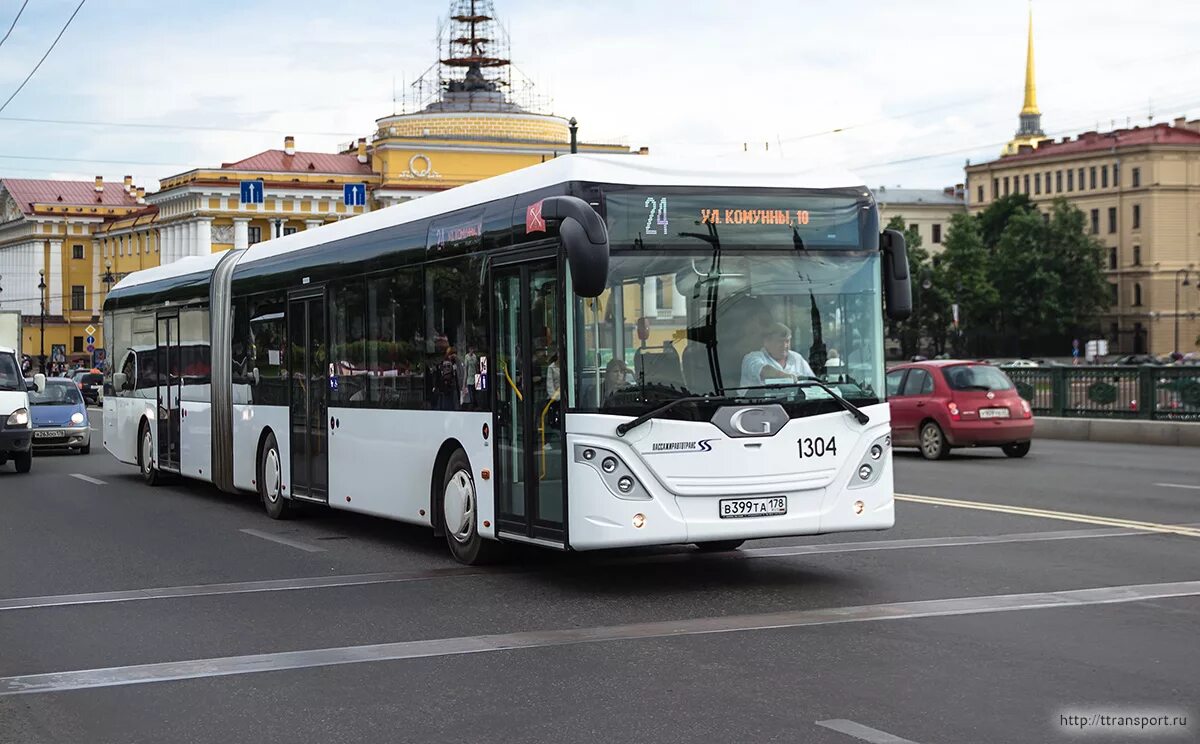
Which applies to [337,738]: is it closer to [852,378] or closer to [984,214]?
[852,378]

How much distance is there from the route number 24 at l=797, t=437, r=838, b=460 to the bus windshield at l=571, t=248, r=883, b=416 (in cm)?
19

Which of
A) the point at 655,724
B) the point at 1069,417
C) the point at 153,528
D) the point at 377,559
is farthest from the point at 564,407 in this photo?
the point at 1069,417

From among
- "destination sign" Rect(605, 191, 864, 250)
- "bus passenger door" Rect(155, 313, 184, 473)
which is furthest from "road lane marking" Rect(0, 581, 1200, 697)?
"bus passenger door" Rect(155, 313, 184, 473)

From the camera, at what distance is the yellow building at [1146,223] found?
132 m

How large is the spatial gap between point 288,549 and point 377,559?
1250mm

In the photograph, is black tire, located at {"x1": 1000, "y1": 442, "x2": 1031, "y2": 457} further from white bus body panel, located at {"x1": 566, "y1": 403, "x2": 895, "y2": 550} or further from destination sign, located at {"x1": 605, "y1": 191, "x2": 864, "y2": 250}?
white bus body panel, located at {"x1": 566, "y1": 403, "x2": 895, "y2": 550}

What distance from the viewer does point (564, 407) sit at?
11.2 m

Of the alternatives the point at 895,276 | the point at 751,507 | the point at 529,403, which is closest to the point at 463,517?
the point at 529,403

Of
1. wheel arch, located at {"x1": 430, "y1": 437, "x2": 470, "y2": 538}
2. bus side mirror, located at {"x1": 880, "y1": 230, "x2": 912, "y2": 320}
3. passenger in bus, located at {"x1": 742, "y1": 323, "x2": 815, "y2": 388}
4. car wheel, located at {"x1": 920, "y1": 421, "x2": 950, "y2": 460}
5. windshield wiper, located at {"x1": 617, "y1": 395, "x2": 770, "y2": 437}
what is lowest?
car wheel, located at {"x1": 920, "y1": 421, "x2": 950, "y2": 460}

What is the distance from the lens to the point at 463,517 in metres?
12.9

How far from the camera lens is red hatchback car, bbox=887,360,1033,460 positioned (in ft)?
84.0

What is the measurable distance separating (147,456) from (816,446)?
13.7 meters

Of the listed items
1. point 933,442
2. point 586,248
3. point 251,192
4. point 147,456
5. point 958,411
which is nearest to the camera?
point 586,248

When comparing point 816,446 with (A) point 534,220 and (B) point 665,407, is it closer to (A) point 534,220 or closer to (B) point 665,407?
(B) point 665,407
